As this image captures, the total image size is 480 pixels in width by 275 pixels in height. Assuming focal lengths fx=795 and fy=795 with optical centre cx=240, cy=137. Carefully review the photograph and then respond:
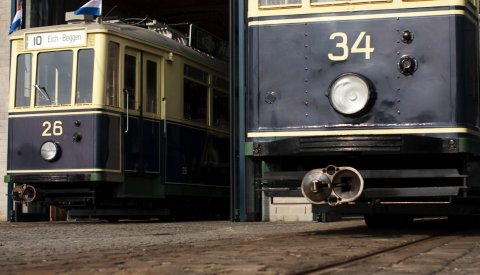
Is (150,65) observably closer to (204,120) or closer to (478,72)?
(204,120)

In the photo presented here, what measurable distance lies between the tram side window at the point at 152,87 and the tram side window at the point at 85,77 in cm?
116

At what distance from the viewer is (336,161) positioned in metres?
8.13

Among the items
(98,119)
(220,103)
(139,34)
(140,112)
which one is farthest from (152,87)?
(220,103)

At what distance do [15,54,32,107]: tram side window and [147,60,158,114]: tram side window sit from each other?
1857mm

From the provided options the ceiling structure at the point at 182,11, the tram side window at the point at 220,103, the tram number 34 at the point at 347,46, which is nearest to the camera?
the tram number 34 at the point at 347,46

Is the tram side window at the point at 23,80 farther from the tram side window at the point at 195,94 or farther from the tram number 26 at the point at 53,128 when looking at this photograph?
the tram side window at the point at 195,94

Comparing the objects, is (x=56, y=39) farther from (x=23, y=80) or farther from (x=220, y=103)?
(x=220, y=103)

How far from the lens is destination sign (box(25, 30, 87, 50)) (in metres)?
12.1

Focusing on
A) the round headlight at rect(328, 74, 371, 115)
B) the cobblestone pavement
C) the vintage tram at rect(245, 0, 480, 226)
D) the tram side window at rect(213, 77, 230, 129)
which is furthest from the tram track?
the tram side window at rect(213, 77, 230, 129)

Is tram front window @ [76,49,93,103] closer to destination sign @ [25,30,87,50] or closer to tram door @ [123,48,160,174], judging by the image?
destination sign @ [25,30,87,50]

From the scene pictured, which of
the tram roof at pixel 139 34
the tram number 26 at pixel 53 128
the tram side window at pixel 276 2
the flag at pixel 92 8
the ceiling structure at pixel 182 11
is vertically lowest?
the tram number 26 at pixel 53 128

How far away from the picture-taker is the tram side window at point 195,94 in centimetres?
1378

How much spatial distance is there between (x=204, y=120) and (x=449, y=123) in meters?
7.34

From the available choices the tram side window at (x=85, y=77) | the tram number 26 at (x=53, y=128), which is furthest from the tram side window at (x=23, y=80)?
the tram side window at (x=85, y=77)
